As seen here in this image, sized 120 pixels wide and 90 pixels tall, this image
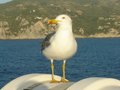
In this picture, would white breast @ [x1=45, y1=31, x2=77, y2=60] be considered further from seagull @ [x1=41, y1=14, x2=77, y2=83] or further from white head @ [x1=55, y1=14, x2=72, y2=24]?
white head @ [x1=55, y1=14, x2=72, y2=24]

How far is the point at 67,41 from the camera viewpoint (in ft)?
42.2

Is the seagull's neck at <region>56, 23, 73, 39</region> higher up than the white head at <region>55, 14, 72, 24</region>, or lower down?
lower down

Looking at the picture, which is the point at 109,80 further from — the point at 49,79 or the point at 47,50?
the point at 47,50

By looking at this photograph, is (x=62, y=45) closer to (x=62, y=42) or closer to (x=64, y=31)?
(x=62, y=42)

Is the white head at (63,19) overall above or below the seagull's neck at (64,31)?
above

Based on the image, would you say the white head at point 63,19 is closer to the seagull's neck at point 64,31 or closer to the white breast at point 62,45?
the seagull's neck at point 64,31

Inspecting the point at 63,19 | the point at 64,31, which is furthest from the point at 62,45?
the point at 63,19

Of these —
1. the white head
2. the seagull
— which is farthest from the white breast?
the white head

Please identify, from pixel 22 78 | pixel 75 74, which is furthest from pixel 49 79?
pixel 75 74

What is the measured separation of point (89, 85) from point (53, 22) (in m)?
4.25

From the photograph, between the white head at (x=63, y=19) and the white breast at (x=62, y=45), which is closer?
the white breast at (x=62, y=45)

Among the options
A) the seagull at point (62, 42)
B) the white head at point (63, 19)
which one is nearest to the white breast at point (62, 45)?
the seagull at point (62, 42)

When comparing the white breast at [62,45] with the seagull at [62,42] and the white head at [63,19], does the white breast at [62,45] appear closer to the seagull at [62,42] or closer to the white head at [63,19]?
the seagull at [62,42]

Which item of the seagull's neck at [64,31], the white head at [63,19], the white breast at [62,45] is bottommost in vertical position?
the white breast at [62,45]
